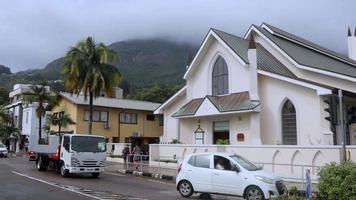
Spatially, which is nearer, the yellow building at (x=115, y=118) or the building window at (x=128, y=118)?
the yellow building at (x=115, y=118)

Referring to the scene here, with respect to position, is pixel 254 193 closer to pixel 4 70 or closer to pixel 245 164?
pixel 245 164

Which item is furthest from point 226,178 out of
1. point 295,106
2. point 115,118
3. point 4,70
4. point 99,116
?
point 4,70

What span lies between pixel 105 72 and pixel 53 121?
13875 millimetres

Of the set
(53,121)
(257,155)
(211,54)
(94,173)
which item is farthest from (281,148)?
(53,121)

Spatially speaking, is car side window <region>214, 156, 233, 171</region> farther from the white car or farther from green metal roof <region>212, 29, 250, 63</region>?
green metal roof <region>212, 29, 250, 63</region>

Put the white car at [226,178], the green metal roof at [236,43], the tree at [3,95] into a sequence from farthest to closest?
the tree at [3,95] < the green metal roof at [236,43] < the white car at [226,178]

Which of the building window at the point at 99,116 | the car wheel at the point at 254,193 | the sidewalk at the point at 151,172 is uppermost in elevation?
the building window at the point at 99,116

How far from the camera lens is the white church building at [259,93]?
1084 inches

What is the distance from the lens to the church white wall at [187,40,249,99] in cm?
3081

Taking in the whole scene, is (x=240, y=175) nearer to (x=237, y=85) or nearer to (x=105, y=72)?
(x=237, y=85)

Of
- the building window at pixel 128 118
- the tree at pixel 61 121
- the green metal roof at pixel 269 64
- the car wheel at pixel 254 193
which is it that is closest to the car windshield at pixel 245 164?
the car wheel at pixel 254 193

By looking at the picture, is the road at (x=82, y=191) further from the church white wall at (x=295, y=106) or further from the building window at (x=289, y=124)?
the building window at (x=289, y=124)

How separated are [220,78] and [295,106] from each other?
655 cm

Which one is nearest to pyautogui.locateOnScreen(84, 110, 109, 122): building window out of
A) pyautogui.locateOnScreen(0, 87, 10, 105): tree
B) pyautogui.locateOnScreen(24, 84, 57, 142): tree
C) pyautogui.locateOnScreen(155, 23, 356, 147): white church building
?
pyautogui.locateOnScreen(24, 84, 57, 142): tree
